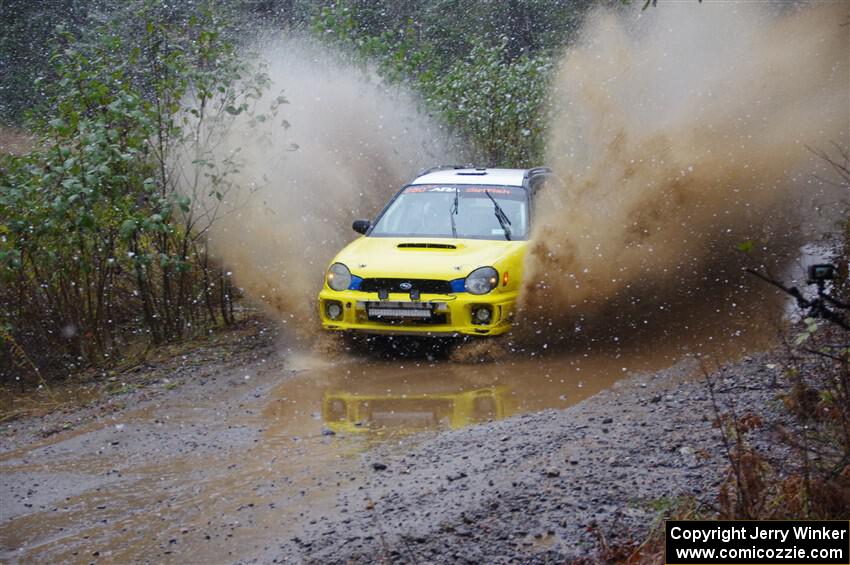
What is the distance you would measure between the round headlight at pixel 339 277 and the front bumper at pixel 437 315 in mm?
92

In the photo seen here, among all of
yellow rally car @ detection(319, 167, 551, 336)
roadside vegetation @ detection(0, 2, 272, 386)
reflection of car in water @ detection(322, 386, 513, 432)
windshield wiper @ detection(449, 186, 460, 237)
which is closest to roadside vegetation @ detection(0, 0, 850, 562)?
roadside vegetation @ detection(0, 2, 272, 386)

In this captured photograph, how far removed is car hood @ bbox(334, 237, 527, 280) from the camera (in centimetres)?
963

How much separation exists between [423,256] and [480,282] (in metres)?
0.74

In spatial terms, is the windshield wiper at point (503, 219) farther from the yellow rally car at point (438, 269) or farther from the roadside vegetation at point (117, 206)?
the roadside vegetation at point (117, 206)

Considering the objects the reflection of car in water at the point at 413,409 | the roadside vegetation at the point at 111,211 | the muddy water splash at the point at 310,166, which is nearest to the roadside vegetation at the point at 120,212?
the roadside vegetation at the point at 111,211

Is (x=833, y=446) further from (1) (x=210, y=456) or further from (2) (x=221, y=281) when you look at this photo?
(2) (x=221, y=281)

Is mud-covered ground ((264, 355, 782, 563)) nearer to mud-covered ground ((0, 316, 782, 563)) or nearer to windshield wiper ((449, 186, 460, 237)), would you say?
mud-covered ground ((0, 316, 782, 563))

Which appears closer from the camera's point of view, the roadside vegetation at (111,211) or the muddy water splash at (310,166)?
the roadside vegetation at (111,211)

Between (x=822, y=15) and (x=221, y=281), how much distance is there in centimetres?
963

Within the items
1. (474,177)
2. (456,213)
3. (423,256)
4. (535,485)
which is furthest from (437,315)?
(535,485)

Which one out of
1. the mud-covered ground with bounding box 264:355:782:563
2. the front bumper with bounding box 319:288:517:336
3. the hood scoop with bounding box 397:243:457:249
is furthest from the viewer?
the hood scoop with bounding box 397:243:457:249

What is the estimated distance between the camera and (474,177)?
1153 centimetres

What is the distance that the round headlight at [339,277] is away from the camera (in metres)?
9.87

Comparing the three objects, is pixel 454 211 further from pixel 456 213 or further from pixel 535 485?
pixel 535 485
